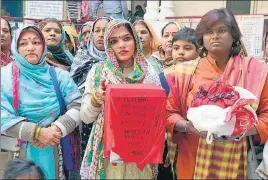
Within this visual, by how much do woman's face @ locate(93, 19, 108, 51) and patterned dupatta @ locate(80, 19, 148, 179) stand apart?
72 centimetres

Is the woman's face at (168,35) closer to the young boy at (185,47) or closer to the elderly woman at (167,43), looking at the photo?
the elderly woman at (167,43)

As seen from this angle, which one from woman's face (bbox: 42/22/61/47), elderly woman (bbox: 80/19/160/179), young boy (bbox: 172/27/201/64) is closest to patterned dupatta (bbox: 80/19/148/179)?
elderly woman (bbox: 80/19/160/179)

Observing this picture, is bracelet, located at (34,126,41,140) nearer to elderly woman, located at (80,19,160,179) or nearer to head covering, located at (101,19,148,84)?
elderly woman, located at (80,19,160,179)

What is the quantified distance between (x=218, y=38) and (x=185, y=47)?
2.59 ft

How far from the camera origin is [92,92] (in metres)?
2.63

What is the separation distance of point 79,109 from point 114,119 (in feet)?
1.70

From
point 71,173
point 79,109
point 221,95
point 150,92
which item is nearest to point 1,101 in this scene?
point 79,109

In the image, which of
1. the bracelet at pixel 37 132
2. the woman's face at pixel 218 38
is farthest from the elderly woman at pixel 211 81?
the bracelet at pixel 37 132

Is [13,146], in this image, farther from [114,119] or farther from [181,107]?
[181,107]

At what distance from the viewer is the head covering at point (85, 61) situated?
3309 mm

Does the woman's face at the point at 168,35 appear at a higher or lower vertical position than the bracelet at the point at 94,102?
higher

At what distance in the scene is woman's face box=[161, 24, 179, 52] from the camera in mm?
3971

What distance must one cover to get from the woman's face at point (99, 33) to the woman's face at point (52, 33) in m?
0.46

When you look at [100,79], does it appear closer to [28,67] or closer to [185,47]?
[28,67]
